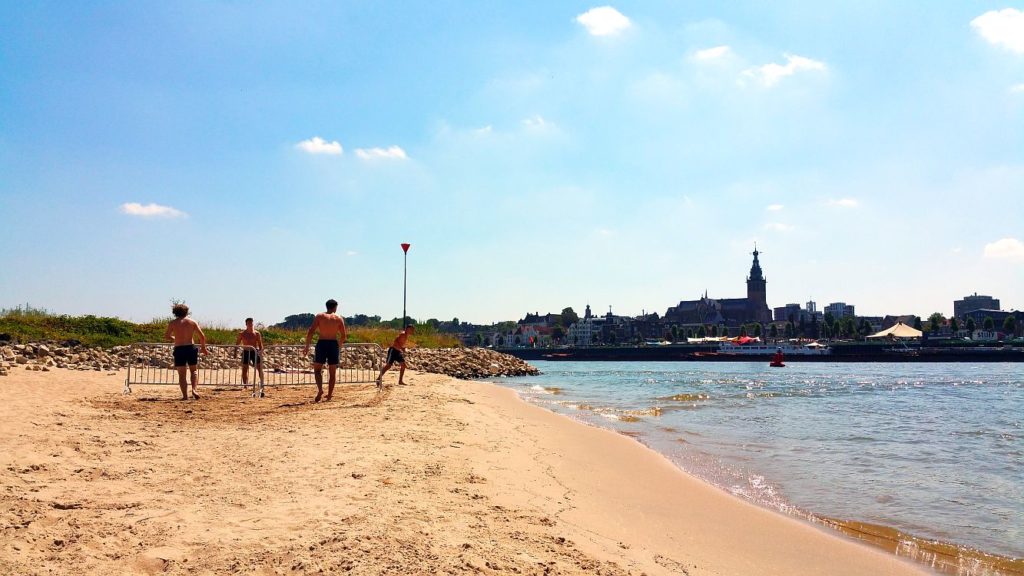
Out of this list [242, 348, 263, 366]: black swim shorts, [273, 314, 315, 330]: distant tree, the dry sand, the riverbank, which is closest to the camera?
the dry sand

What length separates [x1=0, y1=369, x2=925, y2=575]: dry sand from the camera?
361 cm

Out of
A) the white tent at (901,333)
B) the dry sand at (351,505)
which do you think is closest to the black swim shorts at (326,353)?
the dry sand at (351,505)

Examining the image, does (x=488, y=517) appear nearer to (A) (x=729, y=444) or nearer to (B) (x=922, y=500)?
(B) (x=922, y=500)

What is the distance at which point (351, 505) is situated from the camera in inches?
179

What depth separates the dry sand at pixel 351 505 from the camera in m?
3.61

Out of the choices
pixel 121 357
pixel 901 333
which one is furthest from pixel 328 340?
pixel 901 333

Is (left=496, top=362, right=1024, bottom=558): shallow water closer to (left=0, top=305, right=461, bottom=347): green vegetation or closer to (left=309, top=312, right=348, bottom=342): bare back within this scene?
(left=309, top=312, right=348, bottom=342): bare back

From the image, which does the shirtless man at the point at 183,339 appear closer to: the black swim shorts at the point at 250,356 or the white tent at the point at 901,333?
the black swim shorts at the point at 250,356

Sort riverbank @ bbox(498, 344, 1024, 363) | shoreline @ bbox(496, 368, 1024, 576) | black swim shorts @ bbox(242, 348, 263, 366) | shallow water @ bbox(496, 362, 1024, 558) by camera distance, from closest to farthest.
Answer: shoreline @ bbox(496, 368, 1024, 576) → shallow water @ bbox(496, 362, 1024, 558) → black swim shorts @ bbox(242, 348, 263, 366) → riverbank @ bbox(498, 344, 1024, 363)

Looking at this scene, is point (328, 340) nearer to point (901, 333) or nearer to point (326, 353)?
point (326, 353)

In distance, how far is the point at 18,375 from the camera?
13.0 m

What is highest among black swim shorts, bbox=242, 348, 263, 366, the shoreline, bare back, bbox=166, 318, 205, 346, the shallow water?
bare back, bbox=166, 318, 205, 346

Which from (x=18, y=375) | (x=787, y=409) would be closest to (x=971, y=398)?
(x=787, y=409)

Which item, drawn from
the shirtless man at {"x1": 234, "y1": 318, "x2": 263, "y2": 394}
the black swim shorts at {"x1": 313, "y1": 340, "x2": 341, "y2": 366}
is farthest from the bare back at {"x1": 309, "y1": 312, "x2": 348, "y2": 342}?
the shirtless man at {"x1": 234, "y1": 318, "x2": 263, "y2": 394}
